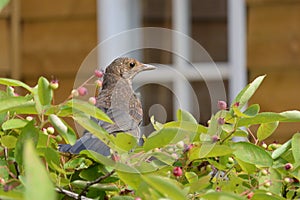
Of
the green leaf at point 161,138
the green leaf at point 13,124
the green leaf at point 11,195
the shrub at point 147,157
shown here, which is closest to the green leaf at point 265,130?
the shrub at point 147,157

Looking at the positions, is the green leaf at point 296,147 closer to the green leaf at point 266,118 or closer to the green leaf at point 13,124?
Answer: the green leaf at point 266,118

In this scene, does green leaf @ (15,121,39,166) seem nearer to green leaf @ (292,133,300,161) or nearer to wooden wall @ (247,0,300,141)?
green leaf @ (292,133,300,161)

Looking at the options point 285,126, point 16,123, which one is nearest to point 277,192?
point 16,123

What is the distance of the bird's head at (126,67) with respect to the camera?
1.45 meters

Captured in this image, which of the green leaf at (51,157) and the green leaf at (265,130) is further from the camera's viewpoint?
the green leaf at (265,130)

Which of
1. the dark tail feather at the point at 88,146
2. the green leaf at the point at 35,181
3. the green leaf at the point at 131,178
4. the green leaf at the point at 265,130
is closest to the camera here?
the green leaf at the point at 35,181

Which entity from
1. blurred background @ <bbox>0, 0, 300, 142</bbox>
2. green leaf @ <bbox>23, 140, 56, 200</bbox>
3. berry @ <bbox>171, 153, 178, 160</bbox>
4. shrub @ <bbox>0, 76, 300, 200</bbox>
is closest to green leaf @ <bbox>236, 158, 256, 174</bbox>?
shrub @ <bbox>0, 76, 300, 200</bbox>

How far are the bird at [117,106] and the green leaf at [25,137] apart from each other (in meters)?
0.09

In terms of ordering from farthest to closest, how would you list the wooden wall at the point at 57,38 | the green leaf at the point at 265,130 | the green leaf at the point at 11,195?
the wooden wall at the point at 57,38 < the green leaf at the point at 265,130 < the green leaf at the point at 11,195

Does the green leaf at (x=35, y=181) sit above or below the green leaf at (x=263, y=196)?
above

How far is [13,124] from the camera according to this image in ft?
3.05

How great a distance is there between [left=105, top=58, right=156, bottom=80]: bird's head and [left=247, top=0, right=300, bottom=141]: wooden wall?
2.18 m

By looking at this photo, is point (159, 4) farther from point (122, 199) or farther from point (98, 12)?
point (122, 199)

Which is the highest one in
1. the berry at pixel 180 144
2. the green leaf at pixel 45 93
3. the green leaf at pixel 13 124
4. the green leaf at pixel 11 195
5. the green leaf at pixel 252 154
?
the green leaf at pixel 45 93
